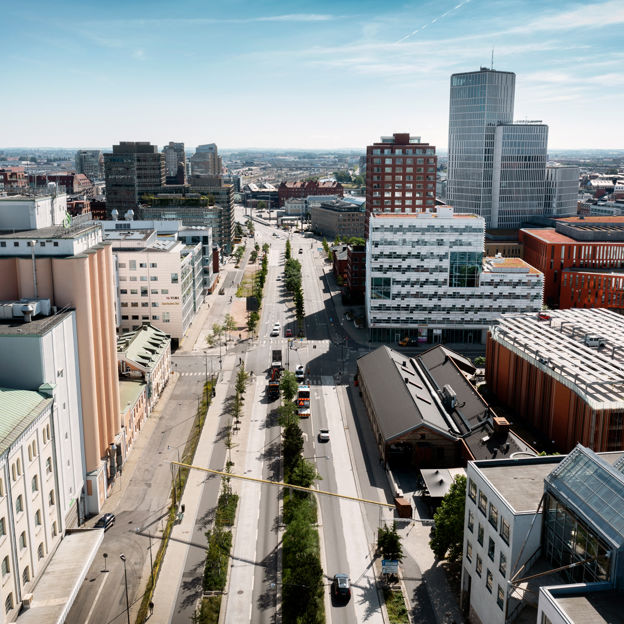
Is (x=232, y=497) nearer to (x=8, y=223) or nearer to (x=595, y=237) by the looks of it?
(x=8, y=223)

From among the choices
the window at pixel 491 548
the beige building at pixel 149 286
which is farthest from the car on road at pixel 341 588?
the beige building at pixel 149 286

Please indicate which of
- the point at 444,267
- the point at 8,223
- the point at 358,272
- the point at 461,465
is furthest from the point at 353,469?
the point at 358,272

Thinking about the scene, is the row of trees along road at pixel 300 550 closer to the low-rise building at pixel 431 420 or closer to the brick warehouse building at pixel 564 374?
the low-rise building at pixel 431 420

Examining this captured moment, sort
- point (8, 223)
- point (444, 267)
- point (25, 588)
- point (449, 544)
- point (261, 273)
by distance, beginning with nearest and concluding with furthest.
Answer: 1. point (25, 588)
2. point (449, 544)
3. point (8, 223)
4. point (444, 267)
5. point (261, 273)

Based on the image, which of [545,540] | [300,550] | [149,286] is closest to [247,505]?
[300,550]

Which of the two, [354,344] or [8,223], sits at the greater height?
[8,223]

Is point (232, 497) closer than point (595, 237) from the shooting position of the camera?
Yes

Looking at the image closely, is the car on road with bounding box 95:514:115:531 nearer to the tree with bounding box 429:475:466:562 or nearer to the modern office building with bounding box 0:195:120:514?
the modern office building with bounding box 0:195:120:514

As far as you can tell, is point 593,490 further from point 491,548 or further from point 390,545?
point 390,545
